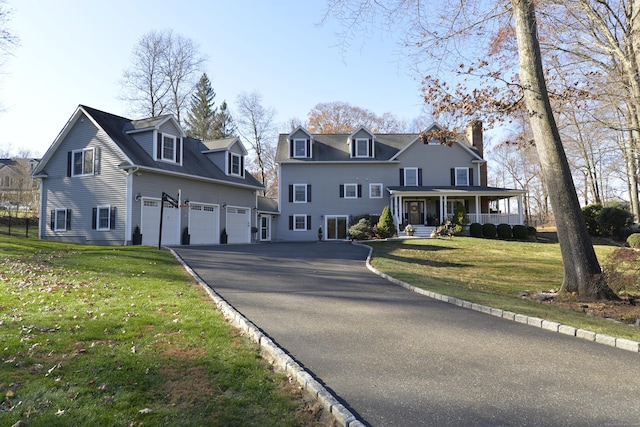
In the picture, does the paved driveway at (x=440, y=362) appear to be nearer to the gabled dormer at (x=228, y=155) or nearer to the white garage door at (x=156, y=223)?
the white garage door at (x=156, y=223)

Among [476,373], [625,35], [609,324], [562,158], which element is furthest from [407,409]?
[625,35]

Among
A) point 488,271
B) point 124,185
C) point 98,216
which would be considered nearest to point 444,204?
point 488,271

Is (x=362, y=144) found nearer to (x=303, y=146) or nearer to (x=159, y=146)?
(x=303, y=146)

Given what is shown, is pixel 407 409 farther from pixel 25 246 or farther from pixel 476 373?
pixel 25 246

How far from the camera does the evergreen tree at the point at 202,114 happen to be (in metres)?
44.9

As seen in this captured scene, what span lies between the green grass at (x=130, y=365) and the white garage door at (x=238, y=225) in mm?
17316

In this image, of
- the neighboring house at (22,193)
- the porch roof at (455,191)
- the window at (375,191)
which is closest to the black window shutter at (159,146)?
the porch roof at (455,191)

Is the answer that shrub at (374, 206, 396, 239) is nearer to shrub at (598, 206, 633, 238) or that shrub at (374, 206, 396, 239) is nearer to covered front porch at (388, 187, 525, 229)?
covered front porch at (388, 187, 525, 229)

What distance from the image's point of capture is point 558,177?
9.40 metres

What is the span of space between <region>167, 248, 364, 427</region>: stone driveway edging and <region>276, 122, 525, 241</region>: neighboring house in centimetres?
2360

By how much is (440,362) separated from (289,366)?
65.3 inches

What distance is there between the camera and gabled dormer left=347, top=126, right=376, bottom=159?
30688mm

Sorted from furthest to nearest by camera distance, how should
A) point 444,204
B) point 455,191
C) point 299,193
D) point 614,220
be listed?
point 299,193, point 444,204, point 614,220, point 455,191

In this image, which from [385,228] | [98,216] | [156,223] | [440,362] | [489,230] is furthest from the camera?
[489,230]
